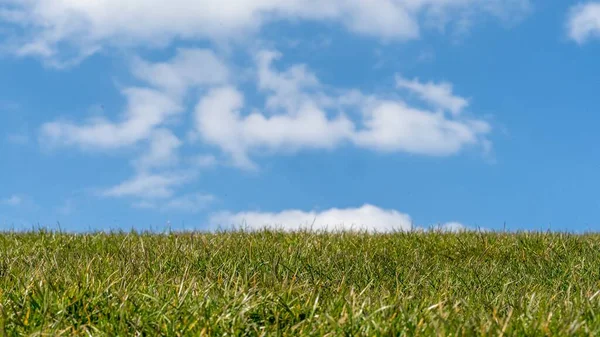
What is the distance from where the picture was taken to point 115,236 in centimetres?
1048

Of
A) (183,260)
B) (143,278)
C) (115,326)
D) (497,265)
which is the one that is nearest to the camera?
(115,326)

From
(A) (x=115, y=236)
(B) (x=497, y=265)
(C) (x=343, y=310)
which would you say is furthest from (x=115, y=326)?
(A) (x=115, y=236)

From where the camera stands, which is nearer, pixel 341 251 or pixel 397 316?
pixel 397 316

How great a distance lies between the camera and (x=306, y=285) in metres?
5.34

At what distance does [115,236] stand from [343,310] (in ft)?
22.5

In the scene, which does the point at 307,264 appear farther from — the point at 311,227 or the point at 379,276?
the point at 311,227

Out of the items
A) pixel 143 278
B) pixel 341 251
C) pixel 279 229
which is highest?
pixel 279 229

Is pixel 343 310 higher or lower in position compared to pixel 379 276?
lower

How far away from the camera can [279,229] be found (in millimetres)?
11094

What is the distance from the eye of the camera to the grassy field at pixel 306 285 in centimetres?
408

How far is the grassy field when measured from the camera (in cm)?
408

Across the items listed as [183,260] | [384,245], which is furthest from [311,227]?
[183,260]

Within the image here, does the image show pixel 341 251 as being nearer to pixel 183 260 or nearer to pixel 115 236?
pixel 183 260

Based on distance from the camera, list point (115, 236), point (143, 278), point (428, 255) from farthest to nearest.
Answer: point (115, 236)
point (428, 255)
point (143, 278)
